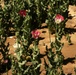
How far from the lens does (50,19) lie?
743 centimetres

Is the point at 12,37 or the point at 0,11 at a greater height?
the point at 0,11

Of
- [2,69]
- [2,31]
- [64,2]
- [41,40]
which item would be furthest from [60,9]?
[2,69]

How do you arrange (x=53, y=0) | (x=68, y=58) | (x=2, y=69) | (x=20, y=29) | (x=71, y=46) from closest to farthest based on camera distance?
1. (x=2, y=69)
2. (x=68, y=58)
3. (x=71, y=46)
4. (x=20, y=29)
5. (x=53, y=0)

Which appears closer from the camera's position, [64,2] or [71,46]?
[71,46]

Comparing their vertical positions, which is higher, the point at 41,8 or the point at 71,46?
the point at 41,8

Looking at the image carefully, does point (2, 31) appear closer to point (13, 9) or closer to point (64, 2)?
point (13, 9)

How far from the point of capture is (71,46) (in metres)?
6.81

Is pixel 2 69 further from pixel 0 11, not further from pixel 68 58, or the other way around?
pixel 0 11

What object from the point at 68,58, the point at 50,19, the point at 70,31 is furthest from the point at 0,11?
the point at 68,58

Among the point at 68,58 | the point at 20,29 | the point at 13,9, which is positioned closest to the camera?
the point at 68,58

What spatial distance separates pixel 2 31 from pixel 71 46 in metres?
1.56

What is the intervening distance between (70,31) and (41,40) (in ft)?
2.94

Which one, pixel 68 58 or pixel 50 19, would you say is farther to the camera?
pixel 50 19

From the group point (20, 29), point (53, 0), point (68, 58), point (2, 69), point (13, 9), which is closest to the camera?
point (2, 69)
